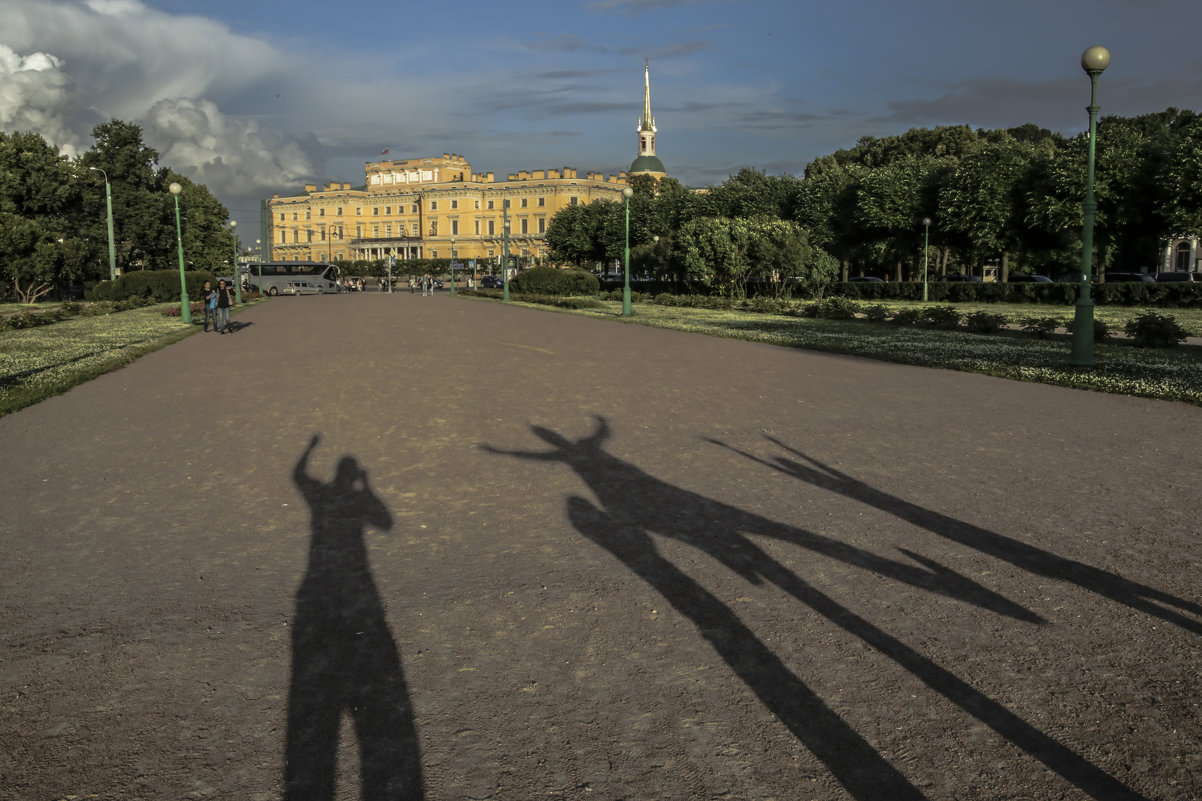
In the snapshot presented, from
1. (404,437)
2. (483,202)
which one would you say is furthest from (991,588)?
(483,202)

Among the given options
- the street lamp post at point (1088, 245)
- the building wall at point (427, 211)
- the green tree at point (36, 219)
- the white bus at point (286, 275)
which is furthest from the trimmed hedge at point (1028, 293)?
the building wall at point (427, 211)

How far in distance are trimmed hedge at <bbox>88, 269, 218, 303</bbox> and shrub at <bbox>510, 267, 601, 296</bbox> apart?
19.4 meters

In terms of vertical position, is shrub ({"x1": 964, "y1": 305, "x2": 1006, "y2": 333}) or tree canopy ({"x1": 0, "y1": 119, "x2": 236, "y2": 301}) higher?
tree canopy ({"x1": 0, "y1": 119, "x2": 236, "y2": 301})

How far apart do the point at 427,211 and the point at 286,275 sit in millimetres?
59676

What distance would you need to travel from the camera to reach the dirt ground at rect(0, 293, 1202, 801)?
322cm

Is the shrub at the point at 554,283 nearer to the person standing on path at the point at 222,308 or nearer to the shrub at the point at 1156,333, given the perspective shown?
the person standing on path at the point at 222,308

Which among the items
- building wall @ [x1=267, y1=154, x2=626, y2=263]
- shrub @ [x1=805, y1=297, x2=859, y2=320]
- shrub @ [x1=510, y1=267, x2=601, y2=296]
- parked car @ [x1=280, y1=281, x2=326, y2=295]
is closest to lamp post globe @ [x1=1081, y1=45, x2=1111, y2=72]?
shrub @ [x1=805, y1=297, x2=859, y2=320]

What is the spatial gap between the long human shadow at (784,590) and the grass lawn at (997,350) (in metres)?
8.55

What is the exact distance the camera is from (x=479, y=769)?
3.18m

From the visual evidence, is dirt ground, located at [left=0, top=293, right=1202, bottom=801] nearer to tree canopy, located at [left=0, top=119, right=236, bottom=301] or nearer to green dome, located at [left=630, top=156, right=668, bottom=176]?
tree canopy, located at [left=0, top=119, right=236, bottom=301]

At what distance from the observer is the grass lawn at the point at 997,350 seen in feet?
45.1

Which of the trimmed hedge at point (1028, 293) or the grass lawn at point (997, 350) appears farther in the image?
the trimmed hedge at point (1028, 293)

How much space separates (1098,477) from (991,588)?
3343 mm

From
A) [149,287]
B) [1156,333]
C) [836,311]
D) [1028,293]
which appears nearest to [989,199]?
[1028,293]
